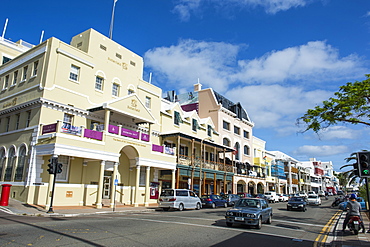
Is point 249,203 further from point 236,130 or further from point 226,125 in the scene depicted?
point 236,130

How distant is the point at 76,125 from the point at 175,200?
32.0 ft

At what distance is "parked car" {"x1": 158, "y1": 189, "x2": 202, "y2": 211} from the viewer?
22.3 metres

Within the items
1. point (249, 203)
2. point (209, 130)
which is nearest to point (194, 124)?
point (209, 130)

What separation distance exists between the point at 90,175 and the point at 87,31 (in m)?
12.5

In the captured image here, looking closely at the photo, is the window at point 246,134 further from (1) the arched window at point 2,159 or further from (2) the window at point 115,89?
(1) the arched window at point 2,159

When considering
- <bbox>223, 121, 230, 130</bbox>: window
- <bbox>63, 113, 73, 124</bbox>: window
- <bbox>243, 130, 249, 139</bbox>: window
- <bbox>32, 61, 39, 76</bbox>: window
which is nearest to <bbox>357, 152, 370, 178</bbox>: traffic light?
<bbox>63, 113, 73, 124</bbox>: window

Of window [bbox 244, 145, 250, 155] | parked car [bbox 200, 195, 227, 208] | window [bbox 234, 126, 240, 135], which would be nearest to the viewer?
parked car [bbox 200, 195, 227, 208]

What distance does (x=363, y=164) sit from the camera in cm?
1152

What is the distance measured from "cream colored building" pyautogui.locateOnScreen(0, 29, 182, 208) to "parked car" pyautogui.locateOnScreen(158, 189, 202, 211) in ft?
12.6

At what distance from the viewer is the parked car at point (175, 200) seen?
22.3 m

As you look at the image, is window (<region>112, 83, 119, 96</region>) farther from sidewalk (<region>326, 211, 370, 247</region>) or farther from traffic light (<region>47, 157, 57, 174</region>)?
sidewalk (<region>326, 211, 370, 247</region>)

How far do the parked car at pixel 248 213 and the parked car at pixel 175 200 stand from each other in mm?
8846

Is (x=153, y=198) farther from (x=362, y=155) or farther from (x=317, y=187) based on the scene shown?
(x=317, y=187)

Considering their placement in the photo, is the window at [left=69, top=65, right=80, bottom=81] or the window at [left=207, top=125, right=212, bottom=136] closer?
the window at [left=69, top=65, right=80, bottom=81]
